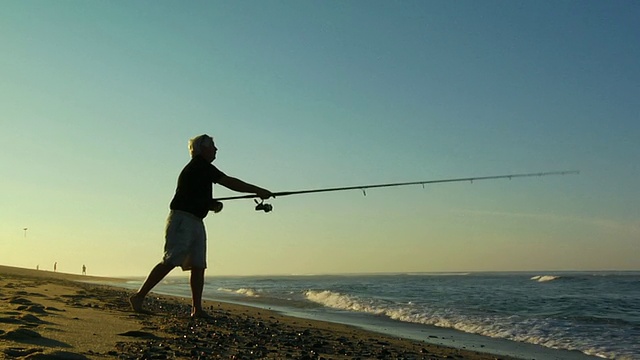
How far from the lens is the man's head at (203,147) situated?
6.59 meters

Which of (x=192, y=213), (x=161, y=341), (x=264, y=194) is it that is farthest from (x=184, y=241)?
(x=161, y=341)

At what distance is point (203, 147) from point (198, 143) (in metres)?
0.07

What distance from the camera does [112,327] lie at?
5.71m

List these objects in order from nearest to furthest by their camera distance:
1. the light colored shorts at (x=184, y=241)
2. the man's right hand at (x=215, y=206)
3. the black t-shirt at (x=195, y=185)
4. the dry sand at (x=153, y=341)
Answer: the dry sand at (x=153, y=341)
the light colored shorts at (x=184, y=241)
the black t-shirt at (x=195, y=185)
the man's right hand at (x=215, y=206)

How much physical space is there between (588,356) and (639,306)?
37.6 ft

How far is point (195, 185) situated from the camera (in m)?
6.47

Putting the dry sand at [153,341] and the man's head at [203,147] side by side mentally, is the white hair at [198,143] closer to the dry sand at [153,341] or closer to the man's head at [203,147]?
the man's head at [203,147]

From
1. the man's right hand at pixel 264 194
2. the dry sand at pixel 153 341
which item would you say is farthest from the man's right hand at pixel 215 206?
the dry sand at pixel 153 341

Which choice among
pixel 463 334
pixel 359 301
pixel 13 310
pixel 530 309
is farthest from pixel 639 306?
pixel 13 310

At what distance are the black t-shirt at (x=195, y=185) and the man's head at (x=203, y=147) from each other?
0.11 m

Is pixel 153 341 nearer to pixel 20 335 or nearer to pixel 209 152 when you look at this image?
pixel 20 335

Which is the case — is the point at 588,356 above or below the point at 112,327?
below

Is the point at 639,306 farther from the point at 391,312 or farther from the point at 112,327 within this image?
the point at 112,327

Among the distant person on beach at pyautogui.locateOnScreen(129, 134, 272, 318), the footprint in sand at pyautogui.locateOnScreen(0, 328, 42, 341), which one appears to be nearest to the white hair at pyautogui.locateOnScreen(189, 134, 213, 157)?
the distant person on beach at pyautogui.locateOnScreen(129, 134, 272, 318)
